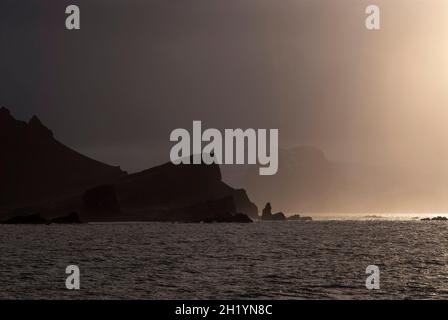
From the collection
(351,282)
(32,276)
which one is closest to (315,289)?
(351,282)

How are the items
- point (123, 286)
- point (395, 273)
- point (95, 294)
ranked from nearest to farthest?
point (95, 294) < point (123, 286) < point (395, 273)

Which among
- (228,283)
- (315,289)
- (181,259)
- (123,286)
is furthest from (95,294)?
(181,259)

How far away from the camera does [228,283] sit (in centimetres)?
5859
